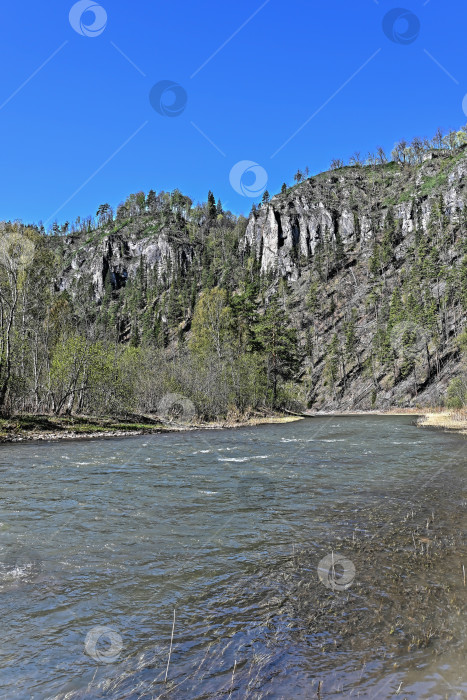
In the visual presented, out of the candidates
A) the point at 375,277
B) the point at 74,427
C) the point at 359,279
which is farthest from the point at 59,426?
the point at 359,279

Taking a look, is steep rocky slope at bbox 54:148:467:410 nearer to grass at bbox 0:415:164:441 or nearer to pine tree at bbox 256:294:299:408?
pine tree at bbox 256:294:299:408

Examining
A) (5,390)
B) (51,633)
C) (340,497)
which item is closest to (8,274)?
(5,390)

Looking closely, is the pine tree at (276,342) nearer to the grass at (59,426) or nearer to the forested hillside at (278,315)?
the forested hillside at (278,315)

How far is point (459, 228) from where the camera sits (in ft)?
423

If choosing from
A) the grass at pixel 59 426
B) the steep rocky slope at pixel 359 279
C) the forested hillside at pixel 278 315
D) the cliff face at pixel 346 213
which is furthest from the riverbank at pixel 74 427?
the cliff face at pixel 346 213

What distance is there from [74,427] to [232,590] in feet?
96.8

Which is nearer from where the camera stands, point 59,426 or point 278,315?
point 59,426

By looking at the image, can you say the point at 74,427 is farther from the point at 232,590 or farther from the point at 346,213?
the point at 346,213

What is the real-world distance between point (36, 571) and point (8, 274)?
31587 millimetres

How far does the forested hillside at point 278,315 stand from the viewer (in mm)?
39250

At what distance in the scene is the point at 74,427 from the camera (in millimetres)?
33938

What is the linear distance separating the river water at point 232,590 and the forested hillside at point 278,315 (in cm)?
1518

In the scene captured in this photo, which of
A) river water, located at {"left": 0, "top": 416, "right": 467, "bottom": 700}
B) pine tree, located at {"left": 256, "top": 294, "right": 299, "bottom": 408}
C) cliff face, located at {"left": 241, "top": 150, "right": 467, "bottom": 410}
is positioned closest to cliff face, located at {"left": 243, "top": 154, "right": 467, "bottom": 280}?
cliff face, located at {"left": 241, "top": 150, "right": 467, "bottom": 410}

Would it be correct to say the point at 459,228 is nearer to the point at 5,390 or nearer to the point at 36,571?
the point at 5,390
